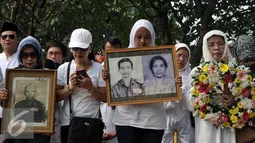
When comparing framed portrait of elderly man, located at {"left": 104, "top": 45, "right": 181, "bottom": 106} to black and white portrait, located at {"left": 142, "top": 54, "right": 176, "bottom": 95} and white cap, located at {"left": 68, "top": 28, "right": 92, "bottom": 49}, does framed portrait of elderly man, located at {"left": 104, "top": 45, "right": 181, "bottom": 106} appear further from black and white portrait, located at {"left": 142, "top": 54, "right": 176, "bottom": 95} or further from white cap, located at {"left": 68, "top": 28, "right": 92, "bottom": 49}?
white cap, located at {"left": 68, "top": 28, "right": 92, "bottom": 49}

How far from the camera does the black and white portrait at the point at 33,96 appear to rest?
4.75 meters

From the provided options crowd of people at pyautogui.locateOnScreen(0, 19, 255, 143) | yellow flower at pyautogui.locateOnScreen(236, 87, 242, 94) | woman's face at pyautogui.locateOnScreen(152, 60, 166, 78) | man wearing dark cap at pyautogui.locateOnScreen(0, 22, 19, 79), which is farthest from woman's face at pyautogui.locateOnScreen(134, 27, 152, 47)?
man wearing dark cap at pyautogui.locateOnScreen(0, 22, 19, 79)

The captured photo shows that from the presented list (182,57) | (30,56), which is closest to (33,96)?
(30,56)

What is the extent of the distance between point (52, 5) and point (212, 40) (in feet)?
15.6

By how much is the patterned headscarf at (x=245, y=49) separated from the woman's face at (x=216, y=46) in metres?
0.18

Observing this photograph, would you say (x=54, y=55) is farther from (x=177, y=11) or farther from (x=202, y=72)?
(x=177, y=11)

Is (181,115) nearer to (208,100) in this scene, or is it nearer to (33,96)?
(208,100)

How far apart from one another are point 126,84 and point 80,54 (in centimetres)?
58

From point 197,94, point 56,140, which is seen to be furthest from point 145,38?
point 56,140

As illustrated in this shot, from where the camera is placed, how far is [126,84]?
489 centimetres

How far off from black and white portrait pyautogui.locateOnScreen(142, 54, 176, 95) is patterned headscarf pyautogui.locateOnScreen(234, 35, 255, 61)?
775 mm

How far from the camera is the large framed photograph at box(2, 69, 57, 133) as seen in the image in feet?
15.5

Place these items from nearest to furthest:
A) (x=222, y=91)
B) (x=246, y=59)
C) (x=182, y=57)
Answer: (x=222, y=91), (x=246, y=59), (x=182, y=57)

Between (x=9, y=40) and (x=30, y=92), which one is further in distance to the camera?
(x=9, y=40)
